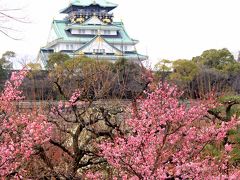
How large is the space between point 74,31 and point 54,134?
51.6 metres

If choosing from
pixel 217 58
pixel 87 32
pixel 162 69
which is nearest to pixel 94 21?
pixel 87 32

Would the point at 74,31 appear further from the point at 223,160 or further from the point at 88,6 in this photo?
the point at 223,160

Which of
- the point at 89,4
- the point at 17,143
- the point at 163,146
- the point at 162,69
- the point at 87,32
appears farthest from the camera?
the point at 89,4

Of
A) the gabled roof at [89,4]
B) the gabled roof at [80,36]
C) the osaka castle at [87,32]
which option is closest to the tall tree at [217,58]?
the osaka castle at [87,32]

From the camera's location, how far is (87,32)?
6069 cm

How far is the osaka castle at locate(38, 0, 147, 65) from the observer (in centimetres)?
5550

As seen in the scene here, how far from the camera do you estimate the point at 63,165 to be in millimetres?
8094

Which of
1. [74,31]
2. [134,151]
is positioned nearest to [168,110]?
[134,151]

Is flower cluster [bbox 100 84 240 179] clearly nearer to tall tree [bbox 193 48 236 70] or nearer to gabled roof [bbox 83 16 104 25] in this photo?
tall tree [bbox 193 48 236 70]

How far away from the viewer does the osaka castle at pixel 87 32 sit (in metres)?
55.5

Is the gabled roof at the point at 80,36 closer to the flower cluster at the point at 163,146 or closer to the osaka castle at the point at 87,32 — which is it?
the osaka castle at the point at 87,32

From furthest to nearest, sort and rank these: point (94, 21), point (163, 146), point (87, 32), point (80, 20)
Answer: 1. point (80, 20)
2. point (94, 21)
3. point (87, 32)
4. point (163, 146)

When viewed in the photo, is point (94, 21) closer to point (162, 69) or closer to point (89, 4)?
point (89, 4)

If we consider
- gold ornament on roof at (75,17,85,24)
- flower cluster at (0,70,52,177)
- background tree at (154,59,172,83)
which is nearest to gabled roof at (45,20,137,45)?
gold ornament on roof at (75,17,85,24)
